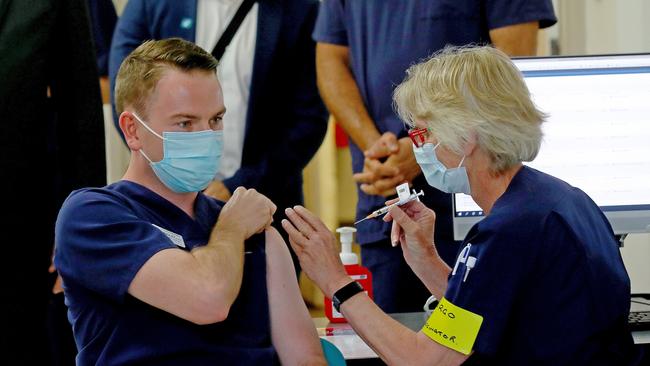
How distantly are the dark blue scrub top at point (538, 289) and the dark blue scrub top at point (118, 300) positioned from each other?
441 millimetres

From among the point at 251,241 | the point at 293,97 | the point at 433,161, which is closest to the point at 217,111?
the point at 251,241

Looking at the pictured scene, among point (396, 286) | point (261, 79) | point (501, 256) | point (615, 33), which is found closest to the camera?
point (501, 256)

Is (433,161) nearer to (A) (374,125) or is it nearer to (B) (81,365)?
(B) (81,365)

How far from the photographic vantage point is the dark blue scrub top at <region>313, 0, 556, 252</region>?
2.78 metres

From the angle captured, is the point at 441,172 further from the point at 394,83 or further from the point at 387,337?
the point at 394,83

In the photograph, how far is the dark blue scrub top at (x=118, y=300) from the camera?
1803 mm

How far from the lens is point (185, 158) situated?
1949mm

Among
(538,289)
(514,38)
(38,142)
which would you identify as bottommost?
(538,289)

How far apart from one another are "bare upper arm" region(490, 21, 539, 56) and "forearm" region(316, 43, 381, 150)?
1.33 ft

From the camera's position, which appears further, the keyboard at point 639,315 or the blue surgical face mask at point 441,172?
the keyboard at point 639,315

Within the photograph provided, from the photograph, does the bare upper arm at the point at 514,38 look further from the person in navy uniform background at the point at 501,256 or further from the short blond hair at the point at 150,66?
the short blond hair at the point at 150,66

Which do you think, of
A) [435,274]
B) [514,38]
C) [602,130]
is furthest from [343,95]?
[435,274]

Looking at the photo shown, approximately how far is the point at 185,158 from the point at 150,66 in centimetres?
19

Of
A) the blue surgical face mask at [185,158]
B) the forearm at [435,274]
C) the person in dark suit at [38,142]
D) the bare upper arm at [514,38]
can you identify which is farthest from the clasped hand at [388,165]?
the blue surgical face mask at [185,158]
